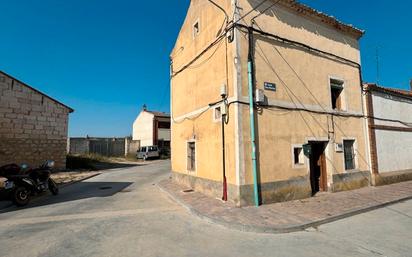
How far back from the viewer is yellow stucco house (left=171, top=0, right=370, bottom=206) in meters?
8.20

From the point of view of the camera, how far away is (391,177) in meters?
12.4

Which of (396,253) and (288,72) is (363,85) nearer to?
(288,72)

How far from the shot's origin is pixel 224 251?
4699 mm

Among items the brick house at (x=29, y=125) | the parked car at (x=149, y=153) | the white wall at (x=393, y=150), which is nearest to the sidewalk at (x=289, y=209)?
the white wall at (x=393, y=150)

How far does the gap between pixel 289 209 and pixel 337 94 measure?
6.47 meters

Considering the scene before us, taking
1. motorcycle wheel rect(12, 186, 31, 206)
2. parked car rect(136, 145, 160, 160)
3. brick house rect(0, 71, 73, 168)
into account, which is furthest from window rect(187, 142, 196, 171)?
parked car rect(136, 145, 160, 160)

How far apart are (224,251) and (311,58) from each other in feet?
27.0

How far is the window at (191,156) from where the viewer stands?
1101 cm

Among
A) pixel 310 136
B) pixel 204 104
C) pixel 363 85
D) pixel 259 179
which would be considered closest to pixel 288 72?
pixel 310 136

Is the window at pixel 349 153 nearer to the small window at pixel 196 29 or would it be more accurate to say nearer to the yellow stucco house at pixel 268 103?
the yellow stucco house at pixel 268 103

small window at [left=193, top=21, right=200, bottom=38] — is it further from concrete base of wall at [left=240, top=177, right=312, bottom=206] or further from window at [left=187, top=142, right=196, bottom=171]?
concrete base of wall at [left=240, top=177, right=312, bottom=206]

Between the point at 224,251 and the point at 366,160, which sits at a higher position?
the point at 366,160

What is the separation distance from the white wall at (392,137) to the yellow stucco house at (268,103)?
107 cm

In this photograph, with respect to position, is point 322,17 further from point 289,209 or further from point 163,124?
point 163,124
